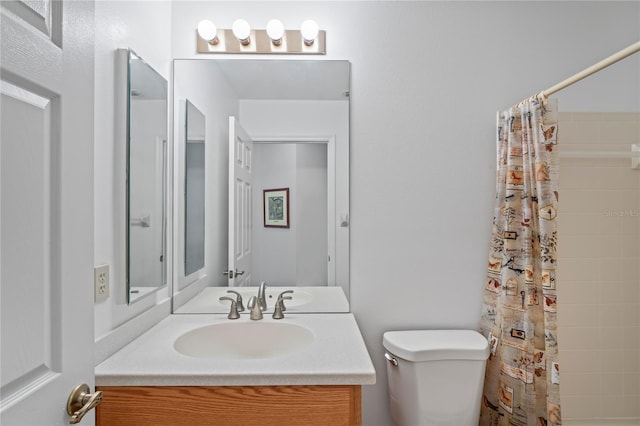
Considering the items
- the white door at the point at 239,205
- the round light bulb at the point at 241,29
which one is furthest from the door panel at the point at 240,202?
the round light bulb at the point at 241,29

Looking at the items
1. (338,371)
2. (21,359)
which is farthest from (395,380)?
(21,359)

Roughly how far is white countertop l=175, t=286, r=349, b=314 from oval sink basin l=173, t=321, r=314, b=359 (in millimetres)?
160

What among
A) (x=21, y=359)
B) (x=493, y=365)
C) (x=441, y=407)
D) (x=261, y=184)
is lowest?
(x=441, y=407)

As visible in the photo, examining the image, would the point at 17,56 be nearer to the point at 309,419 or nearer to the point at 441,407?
the point at 309,419

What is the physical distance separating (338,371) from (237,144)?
106 cm

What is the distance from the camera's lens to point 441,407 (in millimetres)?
1479

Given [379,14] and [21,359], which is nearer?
[21,359]

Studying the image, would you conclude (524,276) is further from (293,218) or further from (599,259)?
(293,218)

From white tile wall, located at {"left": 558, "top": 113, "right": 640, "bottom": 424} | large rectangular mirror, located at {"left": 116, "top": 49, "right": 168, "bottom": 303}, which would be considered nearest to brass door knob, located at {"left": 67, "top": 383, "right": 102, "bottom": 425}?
large rectangular mirror, located at {"left": 116, "top": 49, "right": 168, "bottom": 303}

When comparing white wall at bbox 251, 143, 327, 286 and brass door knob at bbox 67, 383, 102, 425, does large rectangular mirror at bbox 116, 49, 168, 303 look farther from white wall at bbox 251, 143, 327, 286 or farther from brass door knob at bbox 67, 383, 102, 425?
brass door knob at bbox 67, 383, 102, 425

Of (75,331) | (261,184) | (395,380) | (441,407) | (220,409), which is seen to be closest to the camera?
(75,331)

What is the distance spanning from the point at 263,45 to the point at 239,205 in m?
0.72

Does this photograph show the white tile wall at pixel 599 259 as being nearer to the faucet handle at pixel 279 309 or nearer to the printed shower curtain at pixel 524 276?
the printed shower curtain at pixel 524 276

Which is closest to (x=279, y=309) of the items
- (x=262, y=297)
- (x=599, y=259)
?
(x=262, y=297)
